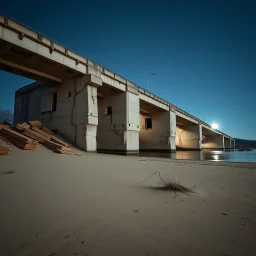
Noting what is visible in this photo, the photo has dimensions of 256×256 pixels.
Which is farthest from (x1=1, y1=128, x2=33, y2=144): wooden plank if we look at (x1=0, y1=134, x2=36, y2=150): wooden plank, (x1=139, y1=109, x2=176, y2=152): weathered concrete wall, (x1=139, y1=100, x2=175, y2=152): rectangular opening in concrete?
(x1=139, y1=109, x2=176, y2=152): weathered concrete wall

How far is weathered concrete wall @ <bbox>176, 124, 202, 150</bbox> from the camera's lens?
111ft

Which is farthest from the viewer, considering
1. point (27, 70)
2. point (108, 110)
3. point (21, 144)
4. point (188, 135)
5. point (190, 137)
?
point (188, 135)

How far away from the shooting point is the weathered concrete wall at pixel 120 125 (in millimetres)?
15555

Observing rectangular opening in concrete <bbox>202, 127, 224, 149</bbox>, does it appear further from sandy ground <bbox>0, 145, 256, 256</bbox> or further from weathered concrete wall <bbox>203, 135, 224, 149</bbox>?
sandy ground <bbox>0, 145, 256, 256</bbox>

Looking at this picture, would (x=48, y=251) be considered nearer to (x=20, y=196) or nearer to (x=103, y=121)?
(x=20, y=196)

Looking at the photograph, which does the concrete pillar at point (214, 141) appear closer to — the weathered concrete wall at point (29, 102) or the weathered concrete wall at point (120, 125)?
the weathered concrete wall at point (120, 125)

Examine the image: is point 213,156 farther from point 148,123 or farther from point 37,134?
point 37,134

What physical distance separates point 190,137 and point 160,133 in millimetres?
14823

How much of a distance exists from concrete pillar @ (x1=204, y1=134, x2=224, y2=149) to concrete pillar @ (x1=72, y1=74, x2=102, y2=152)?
50.7 meters

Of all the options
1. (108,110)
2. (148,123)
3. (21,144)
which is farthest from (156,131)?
(21,144)

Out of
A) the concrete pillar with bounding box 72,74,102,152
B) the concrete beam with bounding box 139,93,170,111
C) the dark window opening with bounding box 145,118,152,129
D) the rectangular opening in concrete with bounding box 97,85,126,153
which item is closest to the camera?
the concrete pillar with bounding box 72,74,102,152

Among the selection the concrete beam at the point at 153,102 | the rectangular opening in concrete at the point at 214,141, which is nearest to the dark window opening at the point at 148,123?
the concrete beam at the point at 153,102

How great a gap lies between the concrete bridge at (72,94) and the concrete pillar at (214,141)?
37646mm

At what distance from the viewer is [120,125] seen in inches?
622
